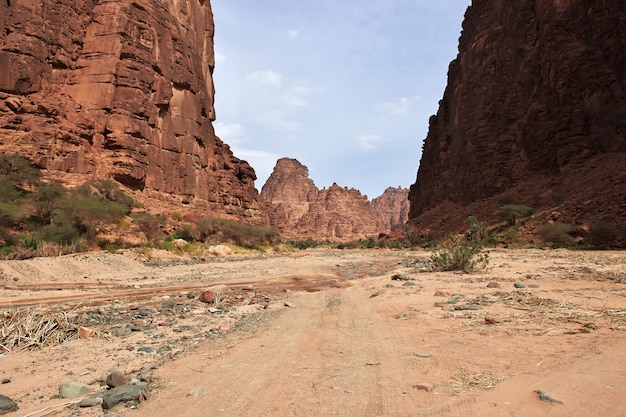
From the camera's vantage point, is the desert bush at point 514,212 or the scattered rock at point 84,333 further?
the desert bush at point 514,212

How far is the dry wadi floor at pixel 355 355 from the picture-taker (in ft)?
8.45

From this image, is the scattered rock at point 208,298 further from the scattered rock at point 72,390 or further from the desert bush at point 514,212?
the desert bush at point 514,212

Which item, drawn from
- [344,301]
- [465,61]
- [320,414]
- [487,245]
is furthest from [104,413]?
[465,61]

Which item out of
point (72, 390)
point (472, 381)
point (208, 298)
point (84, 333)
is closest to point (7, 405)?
point (72, 390)

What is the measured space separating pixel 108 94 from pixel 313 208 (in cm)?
10206

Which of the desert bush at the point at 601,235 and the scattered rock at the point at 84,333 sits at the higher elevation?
the desert bush at the point at 601,235

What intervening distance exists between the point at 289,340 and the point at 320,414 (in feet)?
6.78

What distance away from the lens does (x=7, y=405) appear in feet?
9.08

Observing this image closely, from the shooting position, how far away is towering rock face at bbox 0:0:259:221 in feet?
87.3

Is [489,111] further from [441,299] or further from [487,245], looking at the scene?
[441,299]

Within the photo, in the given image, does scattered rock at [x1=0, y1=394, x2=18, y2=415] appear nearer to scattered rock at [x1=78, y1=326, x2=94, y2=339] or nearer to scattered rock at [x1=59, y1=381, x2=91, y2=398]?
scattered rock at [x1=59, y1=381, x2=91, y2=398]

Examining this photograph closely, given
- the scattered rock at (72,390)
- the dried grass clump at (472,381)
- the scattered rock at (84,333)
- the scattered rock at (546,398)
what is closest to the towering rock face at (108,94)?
the scattered rock at (84,333)

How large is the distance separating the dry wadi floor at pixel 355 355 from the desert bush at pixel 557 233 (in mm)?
18885

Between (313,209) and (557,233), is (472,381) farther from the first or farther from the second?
(313,209)
